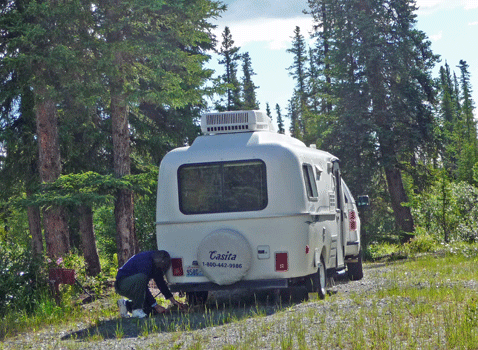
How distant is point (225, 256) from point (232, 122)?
8.40 ft

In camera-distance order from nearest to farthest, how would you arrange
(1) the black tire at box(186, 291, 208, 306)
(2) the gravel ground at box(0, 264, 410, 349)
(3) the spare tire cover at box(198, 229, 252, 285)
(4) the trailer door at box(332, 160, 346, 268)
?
(2) the gravel ground at box(0, 264, 410, 349) → (3) the spare tire cover at box(198, 229, 252, 285) → (1) the black tire at box(186, 291, 208, 306) → (4) the trailer door at box(332, 160, 346, 268)

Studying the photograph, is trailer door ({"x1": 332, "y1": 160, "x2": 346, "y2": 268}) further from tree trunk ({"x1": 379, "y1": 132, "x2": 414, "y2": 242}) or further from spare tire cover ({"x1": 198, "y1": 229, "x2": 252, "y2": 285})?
tree trunk ({"x1": 379, "y1": 132, "x2": 414, "y2": 242})

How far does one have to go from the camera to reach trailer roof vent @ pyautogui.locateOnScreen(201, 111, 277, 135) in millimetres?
11930

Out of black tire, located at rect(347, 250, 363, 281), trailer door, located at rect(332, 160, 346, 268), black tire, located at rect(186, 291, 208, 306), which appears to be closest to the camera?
black tire, located at rect(186, 291, 208, 306)

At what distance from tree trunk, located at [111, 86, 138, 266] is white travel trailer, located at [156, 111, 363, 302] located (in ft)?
22.3

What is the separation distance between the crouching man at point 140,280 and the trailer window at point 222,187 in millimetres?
958

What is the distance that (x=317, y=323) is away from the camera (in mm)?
8406

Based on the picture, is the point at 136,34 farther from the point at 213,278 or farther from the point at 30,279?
the point at 213,278

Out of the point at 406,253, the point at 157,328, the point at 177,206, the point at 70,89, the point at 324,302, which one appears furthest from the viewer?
the point at 406,253

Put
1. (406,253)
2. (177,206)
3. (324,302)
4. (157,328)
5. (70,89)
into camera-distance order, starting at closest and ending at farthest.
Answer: (157,328) → (324,302) → (177,206) → (70,89) → (406,253)

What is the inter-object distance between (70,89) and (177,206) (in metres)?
7.13

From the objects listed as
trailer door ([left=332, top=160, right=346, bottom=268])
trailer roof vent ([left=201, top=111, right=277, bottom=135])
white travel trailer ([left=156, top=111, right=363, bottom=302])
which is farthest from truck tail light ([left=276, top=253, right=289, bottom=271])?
trailer door ([left=332, top=160, right=346, bottom=268])

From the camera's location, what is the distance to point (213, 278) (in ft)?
35.7

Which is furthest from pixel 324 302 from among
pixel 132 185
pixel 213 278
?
pixel 132 185
